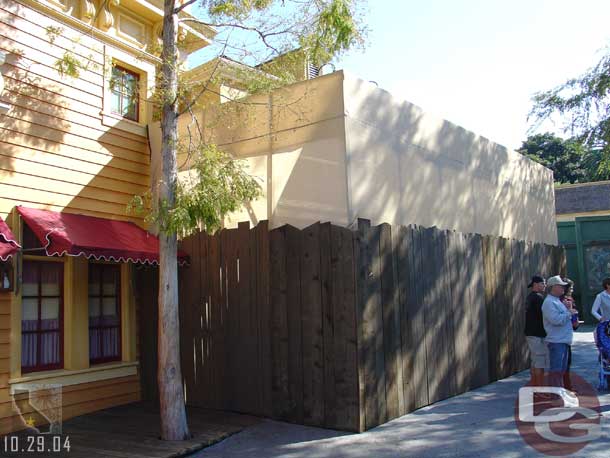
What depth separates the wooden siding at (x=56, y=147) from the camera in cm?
743

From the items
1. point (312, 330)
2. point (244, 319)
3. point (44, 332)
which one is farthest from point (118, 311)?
point (312, 330)

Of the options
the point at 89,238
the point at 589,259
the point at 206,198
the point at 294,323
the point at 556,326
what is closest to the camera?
the point at 206,198

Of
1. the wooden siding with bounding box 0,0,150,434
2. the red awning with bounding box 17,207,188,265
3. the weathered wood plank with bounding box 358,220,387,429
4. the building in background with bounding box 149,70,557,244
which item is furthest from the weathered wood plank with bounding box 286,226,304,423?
the wooden siding with bounding box 0,0,150,434

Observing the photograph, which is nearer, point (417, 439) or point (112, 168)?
point (417, 439)

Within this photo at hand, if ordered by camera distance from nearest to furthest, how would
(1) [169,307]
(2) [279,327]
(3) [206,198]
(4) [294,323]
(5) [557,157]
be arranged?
(3) [206,198] → (1) [169,307] → (4) [294,323] → (2) [279,327] → (5) [557,157]

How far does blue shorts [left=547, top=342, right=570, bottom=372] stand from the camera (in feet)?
25.0

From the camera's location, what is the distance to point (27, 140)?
7.66 m

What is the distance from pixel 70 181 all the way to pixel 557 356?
23.6 feet

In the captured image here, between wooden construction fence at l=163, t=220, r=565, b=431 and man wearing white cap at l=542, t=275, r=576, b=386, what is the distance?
1.37 meters

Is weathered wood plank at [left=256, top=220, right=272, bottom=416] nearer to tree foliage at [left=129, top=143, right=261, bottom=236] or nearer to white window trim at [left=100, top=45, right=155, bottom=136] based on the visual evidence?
tree foliage at [left=129, top=143, right=261, bottom=236]

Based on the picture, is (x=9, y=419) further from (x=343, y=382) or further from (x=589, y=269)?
(x=589, y=269)

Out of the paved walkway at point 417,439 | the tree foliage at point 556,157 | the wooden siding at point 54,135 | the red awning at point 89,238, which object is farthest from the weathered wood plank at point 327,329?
the tree foliage at point 556,157

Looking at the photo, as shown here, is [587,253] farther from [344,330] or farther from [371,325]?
[344,330]

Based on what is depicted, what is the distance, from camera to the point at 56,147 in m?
8.05
